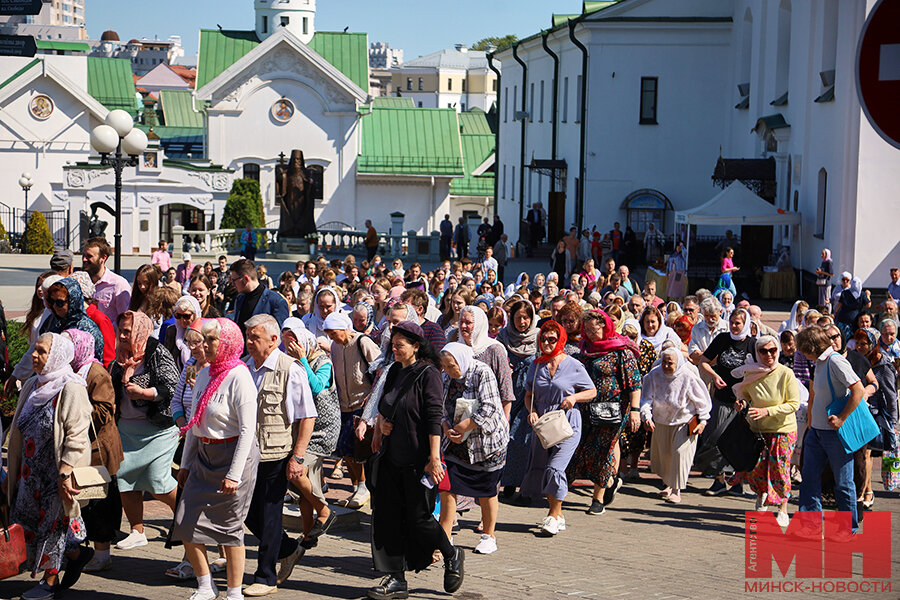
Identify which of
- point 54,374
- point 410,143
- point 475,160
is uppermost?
point 410,143

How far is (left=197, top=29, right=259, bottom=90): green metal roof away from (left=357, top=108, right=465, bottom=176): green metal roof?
7203mm

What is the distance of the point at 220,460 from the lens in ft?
23.2

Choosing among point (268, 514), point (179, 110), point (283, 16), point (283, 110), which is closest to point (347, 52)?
point (283, 16)

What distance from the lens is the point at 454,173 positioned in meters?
59.8

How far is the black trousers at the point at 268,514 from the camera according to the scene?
751 centimetres

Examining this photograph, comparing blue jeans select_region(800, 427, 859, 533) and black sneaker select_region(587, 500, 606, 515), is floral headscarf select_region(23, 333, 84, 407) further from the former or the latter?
blue jeans select_region(800, 427, 859, 533)

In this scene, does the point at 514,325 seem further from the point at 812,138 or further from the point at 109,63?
the point at 109,63

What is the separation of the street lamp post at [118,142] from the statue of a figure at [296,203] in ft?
59.7

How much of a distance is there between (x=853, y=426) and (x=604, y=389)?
6.59 feet

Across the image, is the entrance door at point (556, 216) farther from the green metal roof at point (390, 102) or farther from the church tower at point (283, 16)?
the green metal roof at point (390, 102)

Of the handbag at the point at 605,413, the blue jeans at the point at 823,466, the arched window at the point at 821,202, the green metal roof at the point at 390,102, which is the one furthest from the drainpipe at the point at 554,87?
the blue jeans at the point at 823,466

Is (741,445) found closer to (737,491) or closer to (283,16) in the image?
(737,491)

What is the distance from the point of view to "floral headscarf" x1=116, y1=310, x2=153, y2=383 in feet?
26.9

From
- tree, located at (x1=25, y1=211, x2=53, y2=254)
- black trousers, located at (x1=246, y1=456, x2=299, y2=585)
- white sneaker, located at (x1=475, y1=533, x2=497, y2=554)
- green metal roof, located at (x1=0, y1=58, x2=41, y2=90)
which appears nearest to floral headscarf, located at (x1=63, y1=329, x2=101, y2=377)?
black trousers, located at (x1=246, y1=456, x2=299, y2=585)
